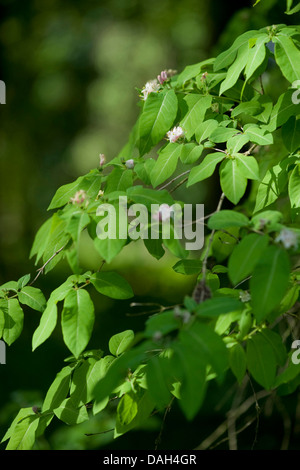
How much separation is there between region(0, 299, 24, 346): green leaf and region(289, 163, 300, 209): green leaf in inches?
32.8

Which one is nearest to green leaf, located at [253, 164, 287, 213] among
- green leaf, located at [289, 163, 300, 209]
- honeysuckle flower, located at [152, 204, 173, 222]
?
green leaf, located at [289, 163, 300, 209]

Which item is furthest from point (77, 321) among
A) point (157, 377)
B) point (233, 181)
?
point (233, 181)

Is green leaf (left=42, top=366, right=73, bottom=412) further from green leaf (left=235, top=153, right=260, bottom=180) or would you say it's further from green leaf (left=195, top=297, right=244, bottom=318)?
green leaf (left=235, top=153, right=260, bottom=180)

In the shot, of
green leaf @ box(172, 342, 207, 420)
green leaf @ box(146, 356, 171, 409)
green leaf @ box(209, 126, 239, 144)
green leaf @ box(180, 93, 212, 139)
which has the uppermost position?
green leaf @ box(180, 93, 212, 139)

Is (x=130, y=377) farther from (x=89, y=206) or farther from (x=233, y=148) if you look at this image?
(x=233, y=148)

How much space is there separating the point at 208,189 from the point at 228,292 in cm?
467

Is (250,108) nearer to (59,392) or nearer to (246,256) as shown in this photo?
(246,256)

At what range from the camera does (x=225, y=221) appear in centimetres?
109

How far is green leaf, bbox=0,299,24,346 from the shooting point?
55.1 inches

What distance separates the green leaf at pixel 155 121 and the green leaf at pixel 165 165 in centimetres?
5

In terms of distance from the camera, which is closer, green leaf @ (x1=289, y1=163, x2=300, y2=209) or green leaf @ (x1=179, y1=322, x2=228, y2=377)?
green leaf @ (x1=179, y1=322, x2=228, y2=377)

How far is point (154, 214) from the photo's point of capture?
1.19m

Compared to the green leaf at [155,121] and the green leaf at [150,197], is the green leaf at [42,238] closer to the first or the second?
the green leaf at [150,197]
